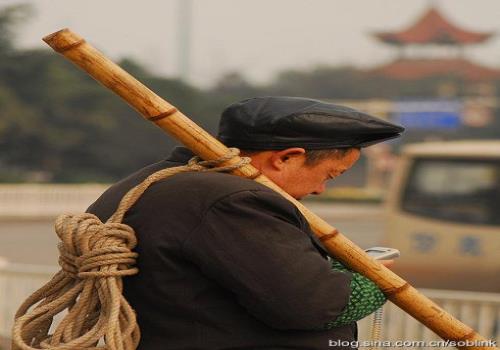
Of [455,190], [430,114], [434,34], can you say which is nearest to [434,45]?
[434,34]

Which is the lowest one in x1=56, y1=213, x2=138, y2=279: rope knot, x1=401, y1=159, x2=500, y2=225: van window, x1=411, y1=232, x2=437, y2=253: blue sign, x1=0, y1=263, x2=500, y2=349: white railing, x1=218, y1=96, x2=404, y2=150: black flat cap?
x1=411, y1=232, x2=437, y2=253: blue sign

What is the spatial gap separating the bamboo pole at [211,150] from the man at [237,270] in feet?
0.27

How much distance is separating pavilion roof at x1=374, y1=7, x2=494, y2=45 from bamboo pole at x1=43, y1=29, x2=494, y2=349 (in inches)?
2724

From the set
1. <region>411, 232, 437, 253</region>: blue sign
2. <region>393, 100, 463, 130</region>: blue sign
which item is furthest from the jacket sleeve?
<region>393, 100, 463, 130</region>: blue sign

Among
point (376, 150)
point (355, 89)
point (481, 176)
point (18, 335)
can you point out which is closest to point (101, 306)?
point (18, 335)

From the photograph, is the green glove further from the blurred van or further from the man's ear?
the blurred van

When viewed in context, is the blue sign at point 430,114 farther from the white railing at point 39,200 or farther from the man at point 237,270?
the man at point 237,270

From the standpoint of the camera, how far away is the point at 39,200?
28.4 metres

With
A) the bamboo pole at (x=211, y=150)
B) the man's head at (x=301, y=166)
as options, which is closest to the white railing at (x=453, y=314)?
the bamboo pole at (x=211, y=150)

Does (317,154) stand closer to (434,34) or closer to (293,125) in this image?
(293,125)

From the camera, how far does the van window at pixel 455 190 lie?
37.2ft

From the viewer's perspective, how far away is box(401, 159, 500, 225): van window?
1135cm

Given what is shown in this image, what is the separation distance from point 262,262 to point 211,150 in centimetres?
34

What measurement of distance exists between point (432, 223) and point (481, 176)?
84 cm
